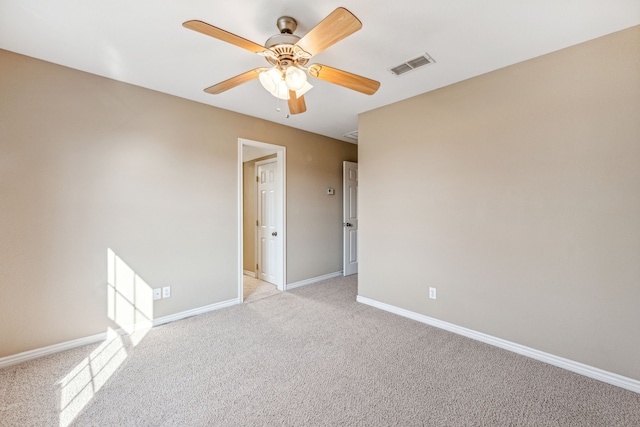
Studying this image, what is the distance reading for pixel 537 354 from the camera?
2301mm

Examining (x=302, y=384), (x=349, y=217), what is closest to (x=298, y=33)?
(x=302, y=384)

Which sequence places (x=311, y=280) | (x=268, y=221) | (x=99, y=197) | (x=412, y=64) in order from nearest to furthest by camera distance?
(x=412, y=64), (x=99, y=197), (x=311, y=280), (x=268, y=221)

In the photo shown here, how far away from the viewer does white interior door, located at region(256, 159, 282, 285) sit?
14.5 feet

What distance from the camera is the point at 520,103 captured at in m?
2.38

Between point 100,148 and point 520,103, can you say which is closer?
point 520,103

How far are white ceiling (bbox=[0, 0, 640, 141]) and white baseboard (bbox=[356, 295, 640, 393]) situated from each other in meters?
2.45

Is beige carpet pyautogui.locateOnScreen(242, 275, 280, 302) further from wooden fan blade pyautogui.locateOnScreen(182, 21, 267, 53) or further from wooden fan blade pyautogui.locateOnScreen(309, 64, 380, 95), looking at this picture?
wooden fan blade pyautogui.locateOnScreen(182, 21, 267, 53)

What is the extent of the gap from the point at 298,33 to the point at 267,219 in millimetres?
3105

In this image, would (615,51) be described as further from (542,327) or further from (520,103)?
(542,327)

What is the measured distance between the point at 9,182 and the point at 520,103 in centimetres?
A: 425

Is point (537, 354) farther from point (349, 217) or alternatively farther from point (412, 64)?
point (349, 217)

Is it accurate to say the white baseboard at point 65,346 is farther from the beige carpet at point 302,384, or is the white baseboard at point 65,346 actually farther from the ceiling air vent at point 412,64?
the ceiling air vent at point 412,64

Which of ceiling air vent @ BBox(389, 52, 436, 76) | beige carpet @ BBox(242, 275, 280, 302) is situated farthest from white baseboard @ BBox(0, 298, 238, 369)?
ceiling air vent @ BBox(389, 52, 436, 76)

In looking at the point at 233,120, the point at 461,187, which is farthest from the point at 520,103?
the point at 233,120
